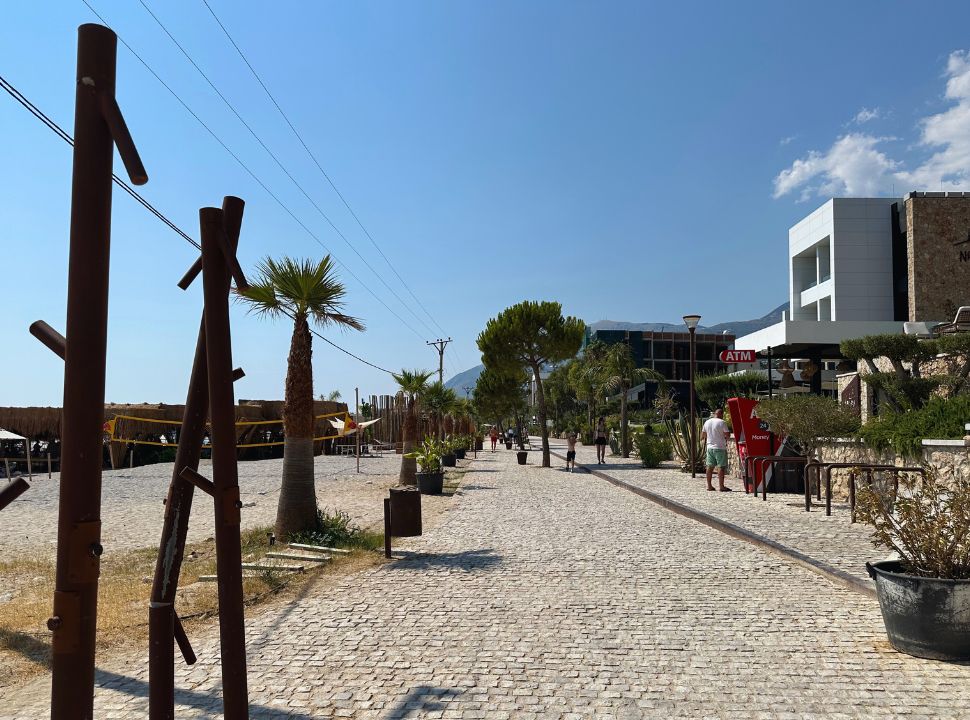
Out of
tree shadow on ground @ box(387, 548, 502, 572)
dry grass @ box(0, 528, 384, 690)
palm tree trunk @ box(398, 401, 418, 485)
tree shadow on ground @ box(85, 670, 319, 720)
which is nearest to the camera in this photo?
tree shadow on ground @ box(85, 670, 319, 720)

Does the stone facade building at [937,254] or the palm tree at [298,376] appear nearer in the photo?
the palm tree at [298,376]

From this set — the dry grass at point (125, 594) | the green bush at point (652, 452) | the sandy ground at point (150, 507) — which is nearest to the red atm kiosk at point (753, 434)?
the sandy ground at point (150, 507)

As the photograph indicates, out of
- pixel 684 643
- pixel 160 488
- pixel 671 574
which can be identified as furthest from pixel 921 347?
pixel 160 488

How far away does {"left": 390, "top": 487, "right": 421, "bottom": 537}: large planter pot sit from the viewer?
380 inches

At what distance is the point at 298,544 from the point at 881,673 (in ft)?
22.9

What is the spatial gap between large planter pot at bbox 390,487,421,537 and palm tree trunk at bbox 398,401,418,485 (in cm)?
833

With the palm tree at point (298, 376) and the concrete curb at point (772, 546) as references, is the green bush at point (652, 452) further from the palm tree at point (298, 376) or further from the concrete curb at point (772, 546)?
the palm tree at point (298, 376)

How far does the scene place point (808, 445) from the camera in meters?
14.7

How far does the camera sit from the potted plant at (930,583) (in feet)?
16.1

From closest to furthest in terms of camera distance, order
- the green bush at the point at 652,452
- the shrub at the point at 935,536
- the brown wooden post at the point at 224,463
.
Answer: the brown wooden post at the point at 224,463 → the shrub at the point at 935,536 → the green bush at the point at 652,452

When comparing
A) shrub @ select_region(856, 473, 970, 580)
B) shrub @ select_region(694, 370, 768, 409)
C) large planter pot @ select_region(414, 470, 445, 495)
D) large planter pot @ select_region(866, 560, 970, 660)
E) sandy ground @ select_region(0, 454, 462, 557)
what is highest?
shrub @ select_region(694, 370, 768, 409)

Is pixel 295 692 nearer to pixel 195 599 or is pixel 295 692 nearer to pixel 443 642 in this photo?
pixel 443 642

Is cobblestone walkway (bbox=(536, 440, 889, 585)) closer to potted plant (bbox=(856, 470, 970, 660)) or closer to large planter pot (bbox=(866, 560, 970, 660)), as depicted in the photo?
potted plant (bbox=(856, 470, 970, 660))


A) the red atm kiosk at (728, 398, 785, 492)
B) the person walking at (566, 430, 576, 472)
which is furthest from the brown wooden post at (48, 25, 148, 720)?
the person walking at (566, 430, 576, 472)
